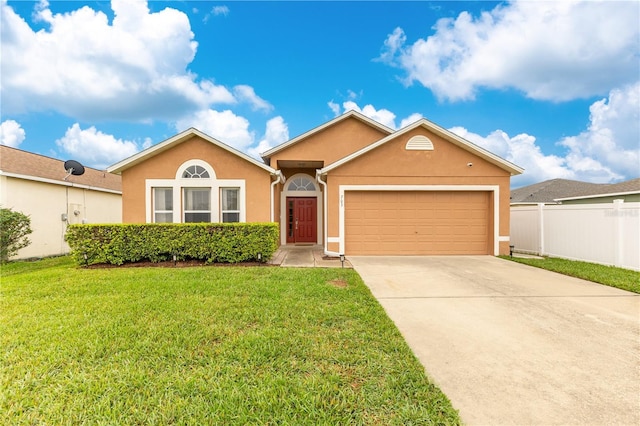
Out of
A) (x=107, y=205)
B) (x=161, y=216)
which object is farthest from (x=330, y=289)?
(x=107, y=205)

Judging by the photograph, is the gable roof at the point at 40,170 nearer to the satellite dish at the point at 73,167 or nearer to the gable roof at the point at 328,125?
the satellite dish at the point at 73,167

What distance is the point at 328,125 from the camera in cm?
1349

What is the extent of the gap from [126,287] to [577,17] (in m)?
15.8

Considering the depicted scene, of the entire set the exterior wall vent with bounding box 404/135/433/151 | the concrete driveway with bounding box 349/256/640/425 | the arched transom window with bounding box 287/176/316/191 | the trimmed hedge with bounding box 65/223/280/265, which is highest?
the exterior wall vent with bounding box 404/135/433/151

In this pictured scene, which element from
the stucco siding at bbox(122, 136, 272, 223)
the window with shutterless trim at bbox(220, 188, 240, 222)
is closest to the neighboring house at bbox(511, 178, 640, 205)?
the stucco siding at bbox(122, 136, 272, 223)

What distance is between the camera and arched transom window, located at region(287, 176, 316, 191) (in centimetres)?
1438

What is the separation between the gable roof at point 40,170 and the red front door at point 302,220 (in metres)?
9.65

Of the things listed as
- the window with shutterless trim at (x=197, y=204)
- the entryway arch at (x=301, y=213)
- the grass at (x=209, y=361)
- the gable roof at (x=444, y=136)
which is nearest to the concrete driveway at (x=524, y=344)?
the grass at (x=209, y=361)

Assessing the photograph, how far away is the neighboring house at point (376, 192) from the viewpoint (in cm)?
1059

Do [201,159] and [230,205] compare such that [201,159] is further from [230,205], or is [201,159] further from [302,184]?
[302,184]

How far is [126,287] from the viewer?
6.13 meters

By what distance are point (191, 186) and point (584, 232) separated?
45.3 ft

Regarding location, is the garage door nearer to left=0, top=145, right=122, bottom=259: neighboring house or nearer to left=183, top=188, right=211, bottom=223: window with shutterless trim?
left=183, top=188, right=211, bottom=223: window with shutterless trim

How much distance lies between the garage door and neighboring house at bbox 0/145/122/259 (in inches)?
480
